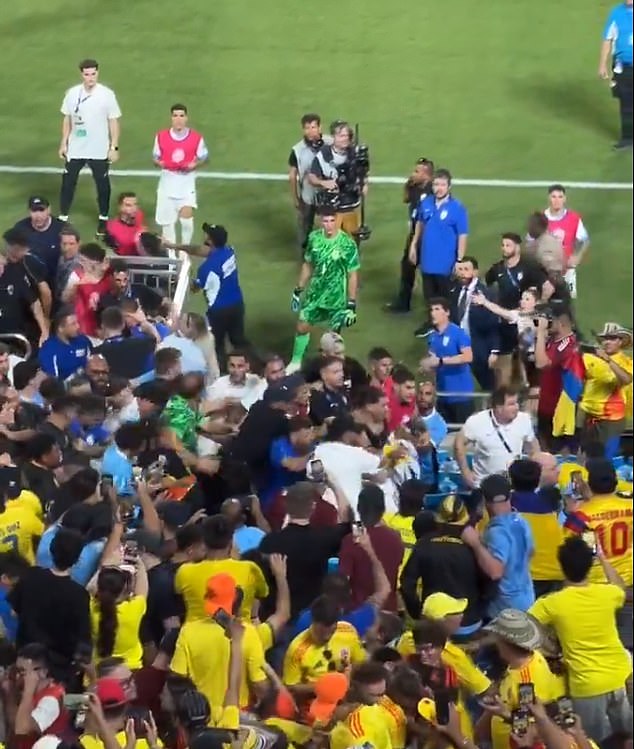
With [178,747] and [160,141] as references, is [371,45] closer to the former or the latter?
[160,141]

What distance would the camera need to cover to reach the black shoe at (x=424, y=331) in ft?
29.3

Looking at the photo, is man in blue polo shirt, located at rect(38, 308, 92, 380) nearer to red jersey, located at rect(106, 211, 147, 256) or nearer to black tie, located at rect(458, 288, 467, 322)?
red jersey, located at rect(106, 211, 147, 256)

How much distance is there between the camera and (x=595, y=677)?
19.5 feet

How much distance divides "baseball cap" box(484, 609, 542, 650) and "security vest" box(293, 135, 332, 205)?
15.5 ft

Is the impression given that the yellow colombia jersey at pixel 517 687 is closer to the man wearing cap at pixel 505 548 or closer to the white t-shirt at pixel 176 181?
the man wearing cap at pixel 505 548

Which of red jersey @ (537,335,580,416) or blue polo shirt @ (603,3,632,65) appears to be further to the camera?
blue polo shirt @ (603,3,632,65)

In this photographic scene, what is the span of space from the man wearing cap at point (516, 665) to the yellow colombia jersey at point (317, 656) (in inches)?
17.2

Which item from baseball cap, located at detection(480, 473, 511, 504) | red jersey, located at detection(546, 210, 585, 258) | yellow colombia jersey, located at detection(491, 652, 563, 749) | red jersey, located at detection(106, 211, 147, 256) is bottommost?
yellow colombia jersey, located at detection(491, 652, 563, 749)

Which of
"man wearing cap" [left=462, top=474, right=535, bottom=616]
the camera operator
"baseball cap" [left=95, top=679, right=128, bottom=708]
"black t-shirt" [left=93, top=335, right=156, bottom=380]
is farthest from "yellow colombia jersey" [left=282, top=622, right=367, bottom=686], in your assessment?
the camera operator

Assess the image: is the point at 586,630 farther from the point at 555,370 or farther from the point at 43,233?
the point at 43,233

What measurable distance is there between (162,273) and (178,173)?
139 centimetres

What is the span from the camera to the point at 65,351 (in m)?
7.73

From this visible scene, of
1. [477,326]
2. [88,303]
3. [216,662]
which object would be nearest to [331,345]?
[477,326]

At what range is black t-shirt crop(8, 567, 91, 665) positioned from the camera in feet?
18.2
